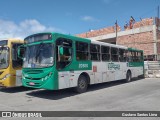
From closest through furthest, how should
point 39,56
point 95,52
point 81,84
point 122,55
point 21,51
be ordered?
1. point 39,56
2. point 81,84
3. point 21,51
4. point 95,52
5. point 122,55

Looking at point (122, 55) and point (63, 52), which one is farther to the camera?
point (122, 55)

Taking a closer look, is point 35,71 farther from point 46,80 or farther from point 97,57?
point 97,57

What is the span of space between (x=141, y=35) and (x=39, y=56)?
61.5ft

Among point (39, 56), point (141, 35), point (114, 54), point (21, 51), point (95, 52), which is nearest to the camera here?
point (39, 56)

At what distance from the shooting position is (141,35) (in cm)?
2533

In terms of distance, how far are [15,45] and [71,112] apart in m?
6.16

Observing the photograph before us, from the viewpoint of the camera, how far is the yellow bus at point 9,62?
10.9 metres

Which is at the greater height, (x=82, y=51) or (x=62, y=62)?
(x=82, y=51)

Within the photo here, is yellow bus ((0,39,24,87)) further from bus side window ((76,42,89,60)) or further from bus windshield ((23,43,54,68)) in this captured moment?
bus side window ((76,42,89,60))

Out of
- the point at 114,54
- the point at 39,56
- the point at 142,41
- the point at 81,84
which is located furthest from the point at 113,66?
the point at 142,41

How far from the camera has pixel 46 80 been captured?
8969 mm

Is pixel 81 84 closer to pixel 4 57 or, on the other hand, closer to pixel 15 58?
pixel 15 58

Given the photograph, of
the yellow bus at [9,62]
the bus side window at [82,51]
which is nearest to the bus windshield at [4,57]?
the yellow bus at [9,62]

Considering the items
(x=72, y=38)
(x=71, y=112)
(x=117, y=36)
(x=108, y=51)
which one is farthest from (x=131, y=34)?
(x=71, y=112)
